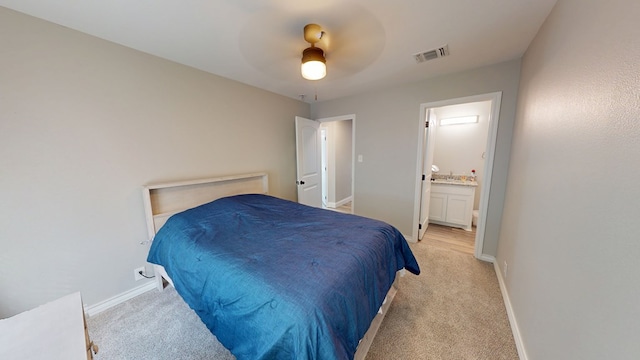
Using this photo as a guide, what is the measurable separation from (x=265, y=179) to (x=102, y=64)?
74.3 inches

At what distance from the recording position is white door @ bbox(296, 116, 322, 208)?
329 centimetres

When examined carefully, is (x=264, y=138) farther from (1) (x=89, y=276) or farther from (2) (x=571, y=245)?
(2) (x=571, y=245)

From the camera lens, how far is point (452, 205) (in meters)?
3.50

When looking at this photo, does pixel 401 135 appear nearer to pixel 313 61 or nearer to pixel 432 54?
pixel 432 54

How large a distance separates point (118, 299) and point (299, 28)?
2.89m

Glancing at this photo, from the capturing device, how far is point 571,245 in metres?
0.95

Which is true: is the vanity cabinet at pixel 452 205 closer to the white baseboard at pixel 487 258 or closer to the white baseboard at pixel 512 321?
the white baseboard at pixel 487 258

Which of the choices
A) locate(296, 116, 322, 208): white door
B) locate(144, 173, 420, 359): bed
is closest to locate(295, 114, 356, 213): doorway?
locate(296, 116, 322, 208): white door

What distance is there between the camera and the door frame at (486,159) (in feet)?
7.49

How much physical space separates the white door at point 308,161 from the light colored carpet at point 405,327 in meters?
2.03

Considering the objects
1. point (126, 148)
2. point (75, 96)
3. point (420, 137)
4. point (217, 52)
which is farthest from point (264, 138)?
point (420, 137)

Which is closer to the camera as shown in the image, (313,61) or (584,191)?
(584,191)

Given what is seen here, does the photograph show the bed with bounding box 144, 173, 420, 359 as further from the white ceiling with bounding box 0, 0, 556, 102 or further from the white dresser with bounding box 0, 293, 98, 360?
the white ceiling with bounding box 0, 0, 556, 102

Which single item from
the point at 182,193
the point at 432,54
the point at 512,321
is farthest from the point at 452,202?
the point at 182,193
